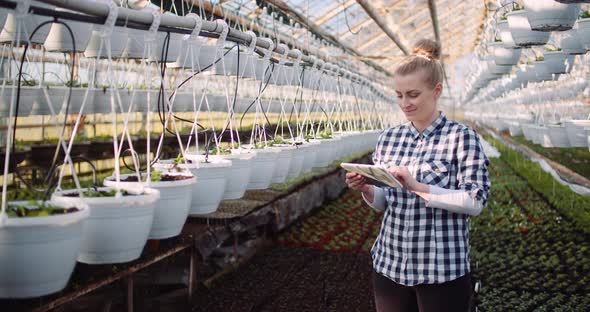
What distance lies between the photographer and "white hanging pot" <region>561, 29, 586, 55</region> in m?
4.11

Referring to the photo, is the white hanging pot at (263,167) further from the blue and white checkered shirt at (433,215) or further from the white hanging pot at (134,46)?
the blue and white checkered shirt at (433,215)

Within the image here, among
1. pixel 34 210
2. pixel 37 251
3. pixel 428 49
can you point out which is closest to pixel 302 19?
pixel 428 49

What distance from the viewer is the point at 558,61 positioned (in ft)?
18.6

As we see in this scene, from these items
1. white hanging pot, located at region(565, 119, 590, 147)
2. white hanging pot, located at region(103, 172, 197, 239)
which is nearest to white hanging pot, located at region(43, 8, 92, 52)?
white hanging pot, located at region(103, 172, 197, 239)

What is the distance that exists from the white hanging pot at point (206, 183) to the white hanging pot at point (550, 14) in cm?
163

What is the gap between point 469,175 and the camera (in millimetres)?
2090

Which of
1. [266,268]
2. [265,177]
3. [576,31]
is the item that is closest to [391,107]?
[266,268]

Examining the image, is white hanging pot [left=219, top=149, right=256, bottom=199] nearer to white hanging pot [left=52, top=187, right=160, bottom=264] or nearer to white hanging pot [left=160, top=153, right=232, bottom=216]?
white hanging pot [left=160, top=153, right=232, bottom=216]

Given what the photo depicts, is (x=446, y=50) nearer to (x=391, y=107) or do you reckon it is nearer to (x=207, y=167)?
(x=391, y=107)

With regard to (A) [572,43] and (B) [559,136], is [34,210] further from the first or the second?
(B) [559,136]

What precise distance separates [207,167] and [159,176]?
34 cm

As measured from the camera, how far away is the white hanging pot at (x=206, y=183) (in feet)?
8.35

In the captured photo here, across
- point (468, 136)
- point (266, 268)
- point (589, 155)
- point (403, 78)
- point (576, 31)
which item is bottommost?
point (266, 268)

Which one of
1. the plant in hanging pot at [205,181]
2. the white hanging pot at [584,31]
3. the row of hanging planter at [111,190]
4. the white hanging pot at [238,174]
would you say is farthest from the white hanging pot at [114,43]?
the white hanging pot at [584,31]
